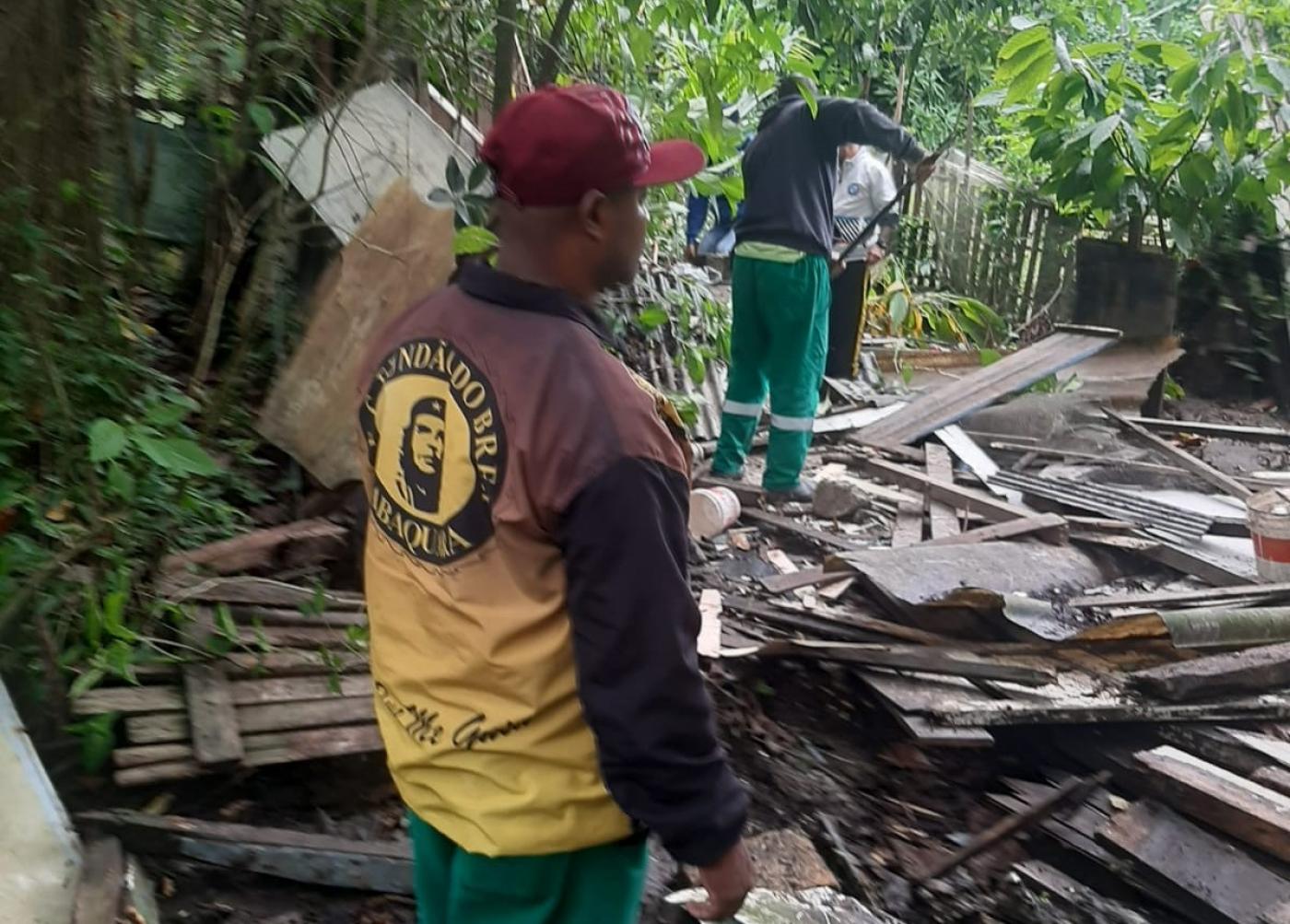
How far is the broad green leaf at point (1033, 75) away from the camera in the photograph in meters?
8.00

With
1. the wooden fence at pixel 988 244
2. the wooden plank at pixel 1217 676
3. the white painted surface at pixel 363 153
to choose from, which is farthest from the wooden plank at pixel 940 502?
the wooden fence at pixel 988 244

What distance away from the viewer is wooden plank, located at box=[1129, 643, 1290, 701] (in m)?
3.86

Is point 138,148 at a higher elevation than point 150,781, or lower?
higher

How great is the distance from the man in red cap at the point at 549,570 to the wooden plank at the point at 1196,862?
6.63ft

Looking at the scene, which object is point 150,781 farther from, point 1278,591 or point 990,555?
point 1278,591

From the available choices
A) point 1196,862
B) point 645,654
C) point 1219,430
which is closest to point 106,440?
point 645,654

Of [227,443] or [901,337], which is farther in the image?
[901,337]

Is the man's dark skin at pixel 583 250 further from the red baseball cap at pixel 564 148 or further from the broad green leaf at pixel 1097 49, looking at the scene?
the broad green leaf at pixel 1097 49

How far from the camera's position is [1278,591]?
4688 mm

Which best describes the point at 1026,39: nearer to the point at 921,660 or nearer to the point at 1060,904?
the point at 921,660

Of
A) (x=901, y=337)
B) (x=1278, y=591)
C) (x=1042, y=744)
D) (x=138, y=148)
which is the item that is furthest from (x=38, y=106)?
(x=901, y=337)

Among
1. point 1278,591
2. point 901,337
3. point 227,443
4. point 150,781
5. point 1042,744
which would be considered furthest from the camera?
point 901,337

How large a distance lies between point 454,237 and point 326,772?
6.70 ft

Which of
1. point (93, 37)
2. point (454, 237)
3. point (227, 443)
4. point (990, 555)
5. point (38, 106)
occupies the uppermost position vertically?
point (93, 37)
